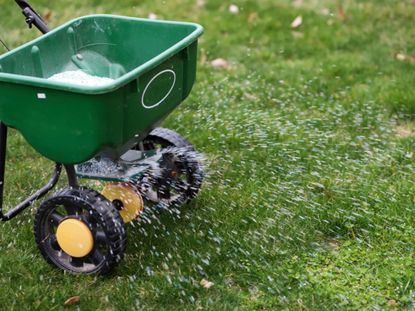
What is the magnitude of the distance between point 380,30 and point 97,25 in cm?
286

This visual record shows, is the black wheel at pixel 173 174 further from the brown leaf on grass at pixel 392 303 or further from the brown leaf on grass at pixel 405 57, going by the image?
the brown leaf on grass at pixel 405 57

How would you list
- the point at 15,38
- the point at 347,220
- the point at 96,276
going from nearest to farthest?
1. the point at 96,276
2. the point at 347,220
3. the point at 15,38

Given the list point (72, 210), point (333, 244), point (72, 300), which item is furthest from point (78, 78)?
point (333, 244)

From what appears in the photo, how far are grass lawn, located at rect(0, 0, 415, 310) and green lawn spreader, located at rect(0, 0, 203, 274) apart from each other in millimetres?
167

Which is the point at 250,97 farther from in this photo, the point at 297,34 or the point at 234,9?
the point at 234,9

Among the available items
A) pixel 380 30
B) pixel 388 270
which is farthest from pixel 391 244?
pixel 380 30

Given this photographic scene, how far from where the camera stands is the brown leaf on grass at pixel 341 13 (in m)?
5.80

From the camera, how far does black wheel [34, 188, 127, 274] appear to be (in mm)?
2934

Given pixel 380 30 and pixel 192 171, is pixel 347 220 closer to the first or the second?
pixel 192 171

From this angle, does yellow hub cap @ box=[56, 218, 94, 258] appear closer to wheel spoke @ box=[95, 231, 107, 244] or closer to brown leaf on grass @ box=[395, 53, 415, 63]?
wheel spoke @ box=[95, 231, 107, 244]

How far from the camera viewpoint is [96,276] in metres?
3.07

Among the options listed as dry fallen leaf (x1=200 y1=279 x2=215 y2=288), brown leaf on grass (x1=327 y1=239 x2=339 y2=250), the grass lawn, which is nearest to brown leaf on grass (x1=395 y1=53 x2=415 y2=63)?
the grass lawn

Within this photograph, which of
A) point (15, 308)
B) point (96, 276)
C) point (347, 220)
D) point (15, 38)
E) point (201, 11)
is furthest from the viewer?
point (201, 11)

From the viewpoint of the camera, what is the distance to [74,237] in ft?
9.89
